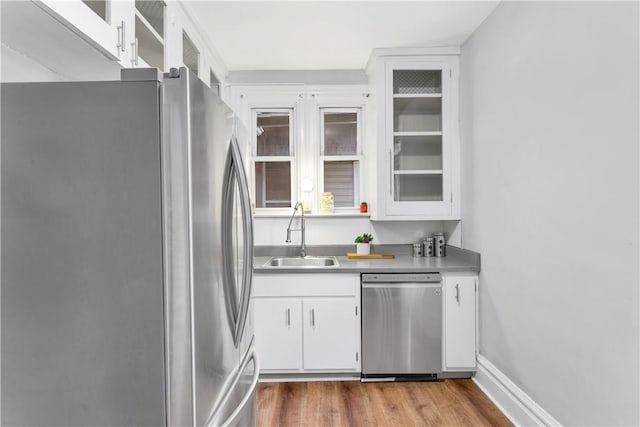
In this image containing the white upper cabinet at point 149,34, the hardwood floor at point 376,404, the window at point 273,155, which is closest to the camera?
the white upper cabinet at point 149,34

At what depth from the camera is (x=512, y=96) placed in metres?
2.14

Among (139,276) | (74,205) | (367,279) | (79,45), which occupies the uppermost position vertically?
(79,45)

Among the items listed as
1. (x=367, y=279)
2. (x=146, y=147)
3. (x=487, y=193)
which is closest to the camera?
(x=146, y=147)

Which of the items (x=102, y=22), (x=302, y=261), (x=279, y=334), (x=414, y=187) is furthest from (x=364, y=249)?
(x=102, y=22)

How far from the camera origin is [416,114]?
9.86 feet

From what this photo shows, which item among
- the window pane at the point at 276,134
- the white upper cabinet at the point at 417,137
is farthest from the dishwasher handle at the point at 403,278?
the window pane at the point at 276,134

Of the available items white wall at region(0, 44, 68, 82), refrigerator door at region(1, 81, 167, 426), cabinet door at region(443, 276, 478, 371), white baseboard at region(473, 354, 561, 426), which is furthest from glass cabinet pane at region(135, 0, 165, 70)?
white baseboard at region(473, 354, 561, 426)

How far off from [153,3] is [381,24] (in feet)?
4.69

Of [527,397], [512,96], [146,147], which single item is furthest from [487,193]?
[146,147]

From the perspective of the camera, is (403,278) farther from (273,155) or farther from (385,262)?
(273,155)

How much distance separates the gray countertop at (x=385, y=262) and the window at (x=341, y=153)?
47 centimetres

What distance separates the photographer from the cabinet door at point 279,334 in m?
2.68

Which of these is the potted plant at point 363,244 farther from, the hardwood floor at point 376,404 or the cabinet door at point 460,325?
the hardwood floor at point 376,404

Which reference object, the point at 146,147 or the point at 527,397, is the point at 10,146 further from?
the point at 527,397
